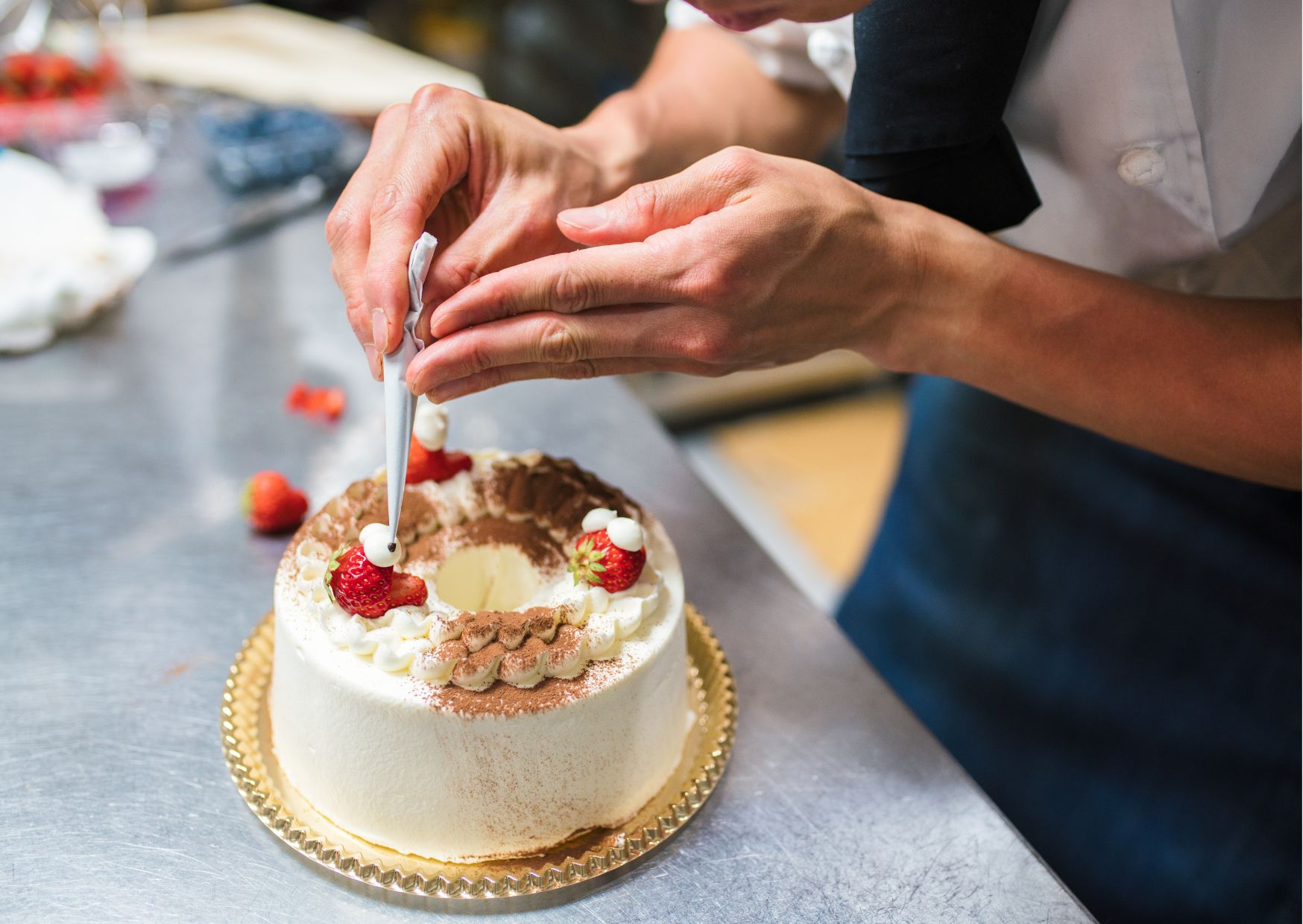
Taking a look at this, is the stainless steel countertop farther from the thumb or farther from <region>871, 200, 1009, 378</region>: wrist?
the thumb

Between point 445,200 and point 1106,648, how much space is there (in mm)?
1314

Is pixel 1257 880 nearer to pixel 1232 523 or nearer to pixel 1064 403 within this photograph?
pixel 1232 523

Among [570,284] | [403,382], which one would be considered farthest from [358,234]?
[570,284]

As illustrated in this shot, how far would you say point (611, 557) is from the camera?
122 cm

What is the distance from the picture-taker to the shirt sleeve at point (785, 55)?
1729 millimetres

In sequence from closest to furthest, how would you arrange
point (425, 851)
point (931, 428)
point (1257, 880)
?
1. point (425, 851)
2. point (1257, 880)
3. point (931, 428)

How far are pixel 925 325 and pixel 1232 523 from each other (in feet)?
2.36

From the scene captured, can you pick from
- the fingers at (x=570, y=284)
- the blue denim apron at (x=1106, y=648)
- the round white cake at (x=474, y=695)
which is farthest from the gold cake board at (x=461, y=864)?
the blue denim apron at (x=1106, y=648)

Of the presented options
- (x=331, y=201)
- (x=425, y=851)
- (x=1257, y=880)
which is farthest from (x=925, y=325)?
(x=331, y=201)

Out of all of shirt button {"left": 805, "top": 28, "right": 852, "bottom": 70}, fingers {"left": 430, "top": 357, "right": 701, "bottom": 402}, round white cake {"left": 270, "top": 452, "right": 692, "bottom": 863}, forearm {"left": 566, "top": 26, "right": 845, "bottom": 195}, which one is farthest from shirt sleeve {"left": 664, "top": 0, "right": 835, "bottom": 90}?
round white cake {"left": 270, "top": 452, "right": 692, "bottom": 863}

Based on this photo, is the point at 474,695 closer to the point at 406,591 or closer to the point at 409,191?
the point at 406,591

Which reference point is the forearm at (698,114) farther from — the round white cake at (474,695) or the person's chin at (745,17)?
the round white cake at (474,695)

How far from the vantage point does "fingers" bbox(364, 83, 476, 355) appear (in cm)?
117

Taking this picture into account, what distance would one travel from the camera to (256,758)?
1.28 meters
